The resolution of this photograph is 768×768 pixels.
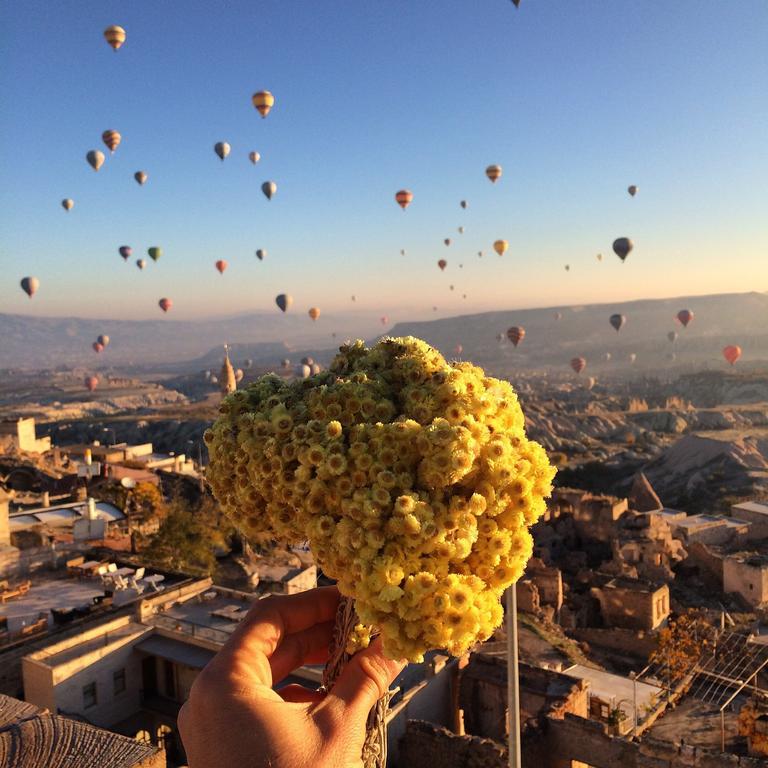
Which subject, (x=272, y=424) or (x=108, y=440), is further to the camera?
(x=108, y=440)

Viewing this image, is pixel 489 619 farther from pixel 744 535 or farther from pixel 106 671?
pixel 744 535

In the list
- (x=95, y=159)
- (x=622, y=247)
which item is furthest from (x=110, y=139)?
(x=622, y=247)

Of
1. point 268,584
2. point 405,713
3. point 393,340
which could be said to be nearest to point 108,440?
point 268,584

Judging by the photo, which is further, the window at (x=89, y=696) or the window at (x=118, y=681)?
the window at (x=118, y=681)

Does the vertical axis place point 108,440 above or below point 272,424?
below

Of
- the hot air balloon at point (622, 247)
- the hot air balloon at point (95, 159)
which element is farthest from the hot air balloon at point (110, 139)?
the hot air balloon at point (622, 247)

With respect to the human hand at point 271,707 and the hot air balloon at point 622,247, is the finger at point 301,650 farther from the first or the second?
the hot air balloon at point 622,247
